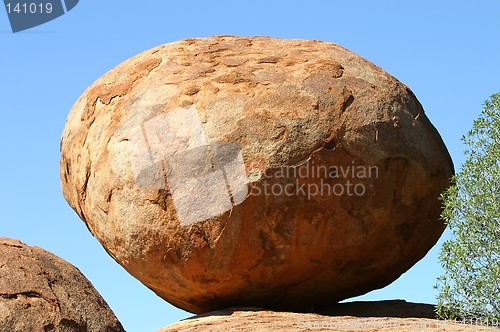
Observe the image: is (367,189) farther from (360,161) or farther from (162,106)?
(162,106)

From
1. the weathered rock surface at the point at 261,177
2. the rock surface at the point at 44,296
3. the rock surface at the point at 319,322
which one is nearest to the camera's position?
the rock surface at the point at 319,322

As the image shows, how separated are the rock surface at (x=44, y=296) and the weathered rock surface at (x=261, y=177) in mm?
865

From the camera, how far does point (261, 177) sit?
11.0m

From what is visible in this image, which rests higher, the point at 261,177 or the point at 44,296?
the point at 261,177

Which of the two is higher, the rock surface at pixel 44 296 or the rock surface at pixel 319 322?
the rock surface at pixel 44 296

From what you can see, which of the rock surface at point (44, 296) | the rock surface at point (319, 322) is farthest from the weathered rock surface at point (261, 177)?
the rock surface at point (44, 296)

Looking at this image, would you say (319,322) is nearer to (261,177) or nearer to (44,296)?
(261,177)

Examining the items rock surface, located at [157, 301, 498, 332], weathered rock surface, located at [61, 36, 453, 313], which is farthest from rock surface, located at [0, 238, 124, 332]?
rock surface, located at [157, 301, 498, 332]

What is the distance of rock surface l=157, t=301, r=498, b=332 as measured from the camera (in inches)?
428

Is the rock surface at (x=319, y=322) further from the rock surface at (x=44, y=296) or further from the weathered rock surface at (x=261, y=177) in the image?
the rock surface at (x=44, y=296)

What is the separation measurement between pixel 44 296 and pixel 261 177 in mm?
3048

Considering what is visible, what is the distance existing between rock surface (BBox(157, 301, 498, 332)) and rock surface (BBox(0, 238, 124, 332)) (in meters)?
1.28

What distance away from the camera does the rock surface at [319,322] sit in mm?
10867

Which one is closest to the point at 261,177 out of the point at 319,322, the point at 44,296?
the point at 319,322
